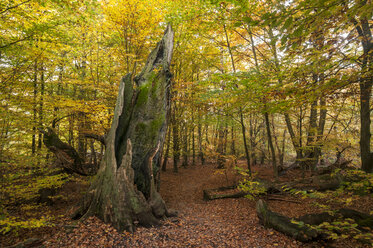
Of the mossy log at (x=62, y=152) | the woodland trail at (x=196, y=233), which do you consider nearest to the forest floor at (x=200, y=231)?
the woodland trail at (x=196, y=233)

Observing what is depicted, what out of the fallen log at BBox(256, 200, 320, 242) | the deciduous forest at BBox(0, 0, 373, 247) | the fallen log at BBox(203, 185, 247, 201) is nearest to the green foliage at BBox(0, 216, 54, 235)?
the deciduous forest at BBox(0, 0, 373, 247)

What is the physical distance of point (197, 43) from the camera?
39.9 ft

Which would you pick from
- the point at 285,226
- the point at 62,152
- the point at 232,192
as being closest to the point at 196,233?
the point at 285,226

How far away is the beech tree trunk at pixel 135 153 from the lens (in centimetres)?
493

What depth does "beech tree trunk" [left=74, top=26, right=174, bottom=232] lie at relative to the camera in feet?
16.2

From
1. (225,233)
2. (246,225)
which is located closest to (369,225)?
(246,225)

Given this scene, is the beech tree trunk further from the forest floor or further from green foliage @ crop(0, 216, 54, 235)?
green foliage @ crop(0, 216, 54, 235)

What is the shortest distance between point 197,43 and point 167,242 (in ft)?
39.1

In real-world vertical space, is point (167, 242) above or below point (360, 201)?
below

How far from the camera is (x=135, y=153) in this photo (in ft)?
20.0

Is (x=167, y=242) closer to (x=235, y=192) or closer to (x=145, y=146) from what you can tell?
(x=145, y=146)

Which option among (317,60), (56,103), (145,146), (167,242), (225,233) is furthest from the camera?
(56,103)

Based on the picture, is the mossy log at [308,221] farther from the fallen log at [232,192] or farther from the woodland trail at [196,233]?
the fallen log at [232,192]

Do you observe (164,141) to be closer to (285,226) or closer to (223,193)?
(223,193)
